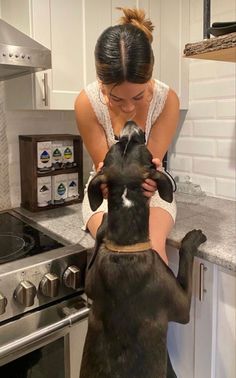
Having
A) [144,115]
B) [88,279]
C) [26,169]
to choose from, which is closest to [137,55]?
[144,115]

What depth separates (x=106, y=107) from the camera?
3.81ft

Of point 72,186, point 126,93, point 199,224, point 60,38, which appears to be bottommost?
point 199,224

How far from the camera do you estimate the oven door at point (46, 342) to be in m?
0.92

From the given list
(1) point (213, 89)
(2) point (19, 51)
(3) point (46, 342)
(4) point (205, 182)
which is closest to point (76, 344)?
(3) point (46, 342)

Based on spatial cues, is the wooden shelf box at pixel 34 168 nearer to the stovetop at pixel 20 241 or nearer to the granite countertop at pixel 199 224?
the granite countertop at pixel 199 224

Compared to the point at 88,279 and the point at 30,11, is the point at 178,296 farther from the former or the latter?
the point at 30,11

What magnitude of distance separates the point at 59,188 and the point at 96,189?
2.35 ft

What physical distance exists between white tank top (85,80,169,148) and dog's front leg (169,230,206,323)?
0.39 meters

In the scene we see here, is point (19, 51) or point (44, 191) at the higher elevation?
point (19, 51)

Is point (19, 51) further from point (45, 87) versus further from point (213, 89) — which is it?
point (213, 89)

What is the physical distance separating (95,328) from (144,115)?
26.6 inches

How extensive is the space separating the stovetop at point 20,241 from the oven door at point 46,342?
0.18m

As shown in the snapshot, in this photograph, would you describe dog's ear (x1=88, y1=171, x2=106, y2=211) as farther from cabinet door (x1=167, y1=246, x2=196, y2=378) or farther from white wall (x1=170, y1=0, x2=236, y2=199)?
white wall (x1=170, y1=0, x2=236, y2=199)

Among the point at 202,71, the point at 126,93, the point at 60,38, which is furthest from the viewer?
the point at 202,71
